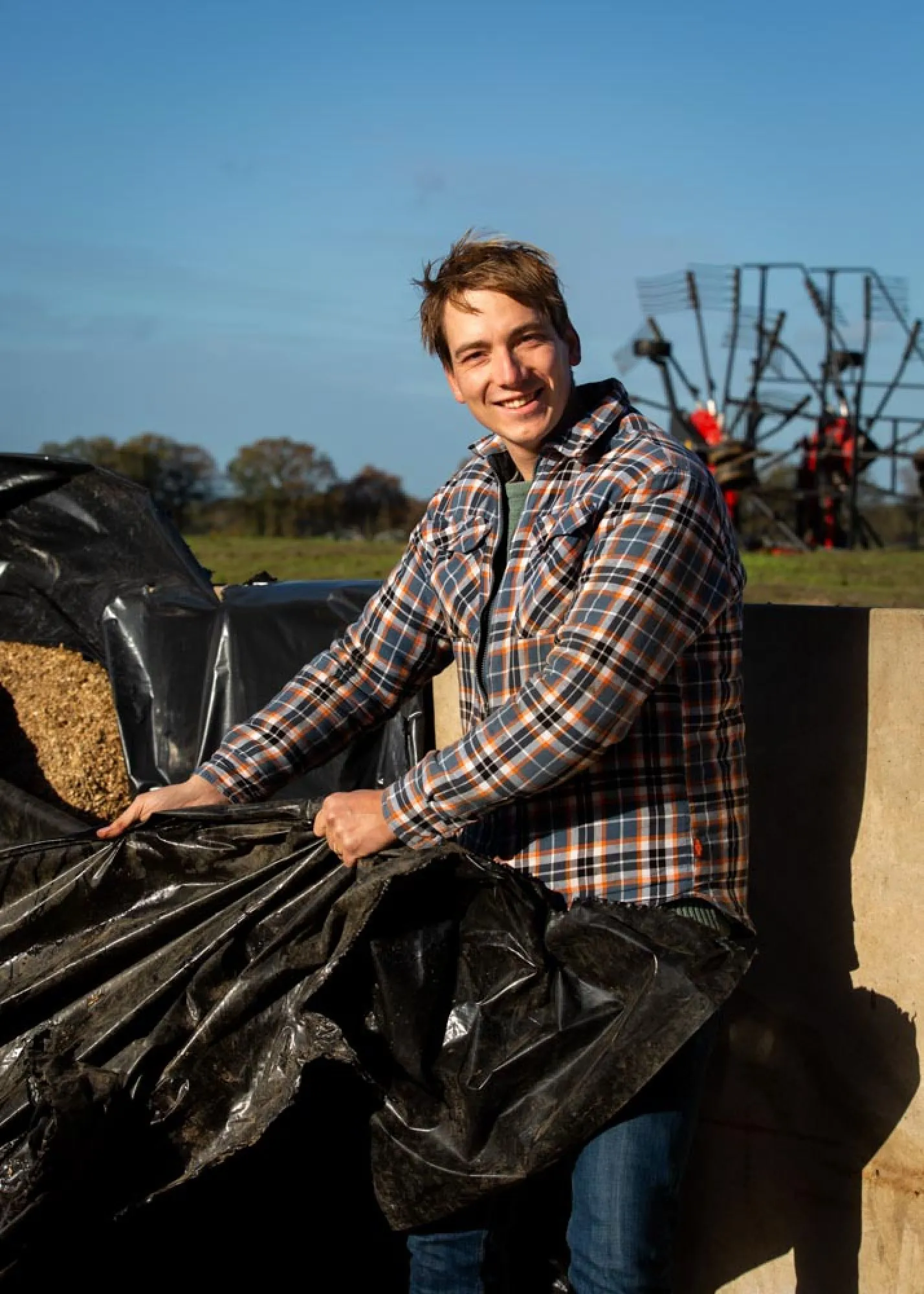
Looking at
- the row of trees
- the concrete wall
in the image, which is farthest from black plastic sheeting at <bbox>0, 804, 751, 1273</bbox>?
the row of trees

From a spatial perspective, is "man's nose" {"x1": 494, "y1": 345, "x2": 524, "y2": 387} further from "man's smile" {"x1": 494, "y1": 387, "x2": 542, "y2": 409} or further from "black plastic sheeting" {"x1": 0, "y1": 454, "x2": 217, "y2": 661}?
"black plastic sheeting" {"x1": 0, "y1": 454, "x2": 217, "y2": 661}

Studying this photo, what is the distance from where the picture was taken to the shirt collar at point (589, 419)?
2.75 metres

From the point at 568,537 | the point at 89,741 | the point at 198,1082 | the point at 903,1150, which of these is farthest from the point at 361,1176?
the point at 89,741

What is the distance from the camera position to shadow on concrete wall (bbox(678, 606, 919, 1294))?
3.16 m

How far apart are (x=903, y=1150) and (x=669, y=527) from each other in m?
1.47

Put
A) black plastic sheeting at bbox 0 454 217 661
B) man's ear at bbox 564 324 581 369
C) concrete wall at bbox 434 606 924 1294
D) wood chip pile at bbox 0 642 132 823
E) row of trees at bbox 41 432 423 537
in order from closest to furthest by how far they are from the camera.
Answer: man's ear at bbox 564 324 581 369, concrete wall at bbox 434 606 924 1294, wood chip pile at bbox 0 642 132 823, black plastic sheeting at bbox 0 454 217 661, row of trees at bbox 41 432 423 537

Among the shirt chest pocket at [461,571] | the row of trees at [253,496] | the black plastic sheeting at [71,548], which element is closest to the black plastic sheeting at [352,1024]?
the shirt chest pocket at [461,571]

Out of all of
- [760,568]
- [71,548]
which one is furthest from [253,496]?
[71,548]

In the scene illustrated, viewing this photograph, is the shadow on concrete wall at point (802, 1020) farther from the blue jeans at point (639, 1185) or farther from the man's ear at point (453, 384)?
the man's ear at point (453, 384)

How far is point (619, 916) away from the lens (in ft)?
8.63

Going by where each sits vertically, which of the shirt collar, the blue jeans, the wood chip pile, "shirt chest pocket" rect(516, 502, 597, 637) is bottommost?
the blue jeans

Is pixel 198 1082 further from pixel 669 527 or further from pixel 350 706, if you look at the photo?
pixel 669 527

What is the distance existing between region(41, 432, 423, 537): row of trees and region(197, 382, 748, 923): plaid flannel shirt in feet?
70.9

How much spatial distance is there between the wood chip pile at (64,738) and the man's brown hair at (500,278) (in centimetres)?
238
